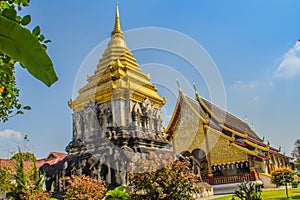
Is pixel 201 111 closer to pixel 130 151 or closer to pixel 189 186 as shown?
pixel 130 151

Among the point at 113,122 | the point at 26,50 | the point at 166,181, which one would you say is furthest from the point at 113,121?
the point at 26,50

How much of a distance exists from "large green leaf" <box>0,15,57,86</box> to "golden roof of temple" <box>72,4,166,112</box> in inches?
614

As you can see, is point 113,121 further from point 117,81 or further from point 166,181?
point 166,181

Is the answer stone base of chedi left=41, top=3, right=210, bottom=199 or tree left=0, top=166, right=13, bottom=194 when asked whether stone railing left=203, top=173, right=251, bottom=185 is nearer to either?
stone base of chedi left=41, top=3, right=210, bottom=199

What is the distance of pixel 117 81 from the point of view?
18594 millimetres

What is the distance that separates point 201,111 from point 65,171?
36.7ft

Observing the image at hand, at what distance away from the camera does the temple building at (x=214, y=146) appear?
19.4 m

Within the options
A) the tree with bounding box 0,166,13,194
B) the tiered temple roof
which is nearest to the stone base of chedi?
the tiered temple roof

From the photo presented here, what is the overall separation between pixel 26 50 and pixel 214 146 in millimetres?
19377

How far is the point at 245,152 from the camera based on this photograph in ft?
63.2

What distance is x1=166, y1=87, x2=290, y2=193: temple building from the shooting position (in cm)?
1941

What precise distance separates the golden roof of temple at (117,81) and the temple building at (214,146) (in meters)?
2.36

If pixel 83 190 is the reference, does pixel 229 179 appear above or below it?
below

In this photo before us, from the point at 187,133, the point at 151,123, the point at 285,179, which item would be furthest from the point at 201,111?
the point at 285,179
